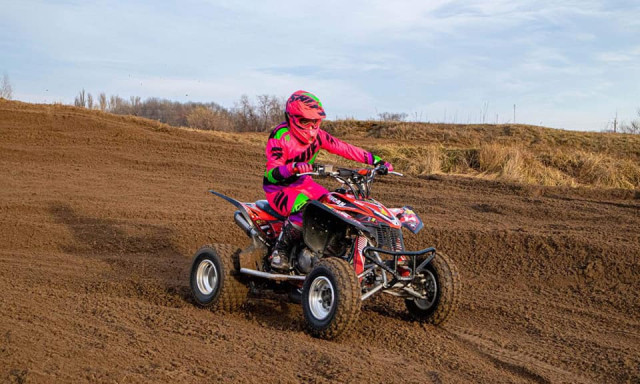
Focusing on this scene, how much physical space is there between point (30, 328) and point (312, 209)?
9.13 feet

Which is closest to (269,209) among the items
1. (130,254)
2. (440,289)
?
(440,289)

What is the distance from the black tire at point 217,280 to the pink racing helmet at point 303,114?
4.84 ft

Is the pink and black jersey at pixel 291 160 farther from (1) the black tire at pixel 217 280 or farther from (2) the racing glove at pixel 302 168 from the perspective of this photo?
(1) the black tire at pixel 217 280

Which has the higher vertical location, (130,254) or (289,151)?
(289,151)

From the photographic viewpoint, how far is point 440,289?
20.7ft

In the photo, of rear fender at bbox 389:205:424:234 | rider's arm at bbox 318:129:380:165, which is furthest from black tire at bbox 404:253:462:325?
rider's arm at bbox 318:129:380:165

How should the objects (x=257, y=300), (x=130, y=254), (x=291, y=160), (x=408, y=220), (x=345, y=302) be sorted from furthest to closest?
(x=130, y=254) < (x=257, y=300) < (x=291, y=160) < (x=408, y=220) < (x=345, y=302)

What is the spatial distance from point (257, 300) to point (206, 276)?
78 cm

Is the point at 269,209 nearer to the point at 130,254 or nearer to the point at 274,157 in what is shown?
the point at 274,157

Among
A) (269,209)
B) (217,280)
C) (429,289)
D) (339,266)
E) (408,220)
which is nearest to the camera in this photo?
(339,266)

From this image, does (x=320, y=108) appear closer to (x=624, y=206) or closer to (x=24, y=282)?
(x=24, y=282)

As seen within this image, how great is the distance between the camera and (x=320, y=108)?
6.92 metres

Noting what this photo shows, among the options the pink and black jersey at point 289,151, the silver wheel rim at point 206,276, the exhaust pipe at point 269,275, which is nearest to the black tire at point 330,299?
the exhaust pipe at point 269,275

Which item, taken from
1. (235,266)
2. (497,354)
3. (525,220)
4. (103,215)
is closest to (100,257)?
(103,215)
